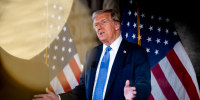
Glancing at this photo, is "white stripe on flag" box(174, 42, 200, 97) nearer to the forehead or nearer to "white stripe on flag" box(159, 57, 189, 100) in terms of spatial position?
"white stripe on flag" box(159, 57, 189, 100)

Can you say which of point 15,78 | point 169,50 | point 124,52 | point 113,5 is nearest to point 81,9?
point 113,5

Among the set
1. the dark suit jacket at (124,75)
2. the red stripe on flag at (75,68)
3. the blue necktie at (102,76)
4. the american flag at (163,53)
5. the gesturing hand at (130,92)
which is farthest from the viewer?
the red stripe on flag at (75,68)

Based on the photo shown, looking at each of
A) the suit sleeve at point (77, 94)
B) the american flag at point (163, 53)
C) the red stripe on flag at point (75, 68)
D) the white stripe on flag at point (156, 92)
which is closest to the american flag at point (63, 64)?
the red stripe on flag at point (75, 68)

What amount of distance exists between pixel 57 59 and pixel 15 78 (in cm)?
77

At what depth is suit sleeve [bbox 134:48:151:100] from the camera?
1747 millimetres

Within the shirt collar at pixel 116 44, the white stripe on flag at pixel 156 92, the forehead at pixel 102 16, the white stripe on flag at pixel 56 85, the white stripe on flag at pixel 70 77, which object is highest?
the forehead at pixel 102 16

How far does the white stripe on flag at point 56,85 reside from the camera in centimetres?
248

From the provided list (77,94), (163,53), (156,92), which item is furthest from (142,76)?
(77,94)

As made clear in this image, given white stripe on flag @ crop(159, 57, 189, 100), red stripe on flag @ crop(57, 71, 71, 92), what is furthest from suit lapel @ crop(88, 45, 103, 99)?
white stripe on flag @ crop(159, 57, 189, 100)

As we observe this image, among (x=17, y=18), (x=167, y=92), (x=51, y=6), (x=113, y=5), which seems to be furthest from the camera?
(x=17, y=18)

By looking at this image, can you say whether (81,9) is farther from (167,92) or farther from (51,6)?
(167,92)

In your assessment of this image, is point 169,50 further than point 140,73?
Yes

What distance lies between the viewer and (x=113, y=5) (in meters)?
2.34

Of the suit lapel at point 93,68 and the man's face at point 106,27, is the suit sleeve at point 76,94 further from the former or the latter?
the man's face at point 106,27
